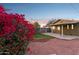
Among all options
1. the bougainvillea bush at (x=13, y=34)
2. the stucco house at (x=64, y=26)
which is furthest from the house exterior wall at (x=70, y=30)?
the bougainvillea bush at (x=13, y=34)

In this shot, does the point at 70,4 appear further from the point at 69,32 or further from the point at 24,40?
the point at 24,40

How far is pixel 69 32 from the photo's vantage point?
9.26 feet

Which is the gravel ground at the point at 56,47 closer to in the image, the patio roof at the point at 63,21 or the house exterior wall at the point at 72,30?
the house exterior wall at the point at 72,30

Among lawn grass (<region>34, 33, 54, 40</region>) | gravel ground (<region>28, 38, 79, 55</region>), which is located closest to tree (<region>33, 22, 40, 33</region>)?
lawn grass (<region>34, 33, 54, 40</region>)

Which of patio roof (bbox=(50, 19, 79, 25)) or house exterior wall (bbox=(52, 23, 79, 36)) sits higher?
patio roof (bbox=(50, 19, 79, 25))

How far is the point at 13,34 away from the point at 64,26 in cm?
65

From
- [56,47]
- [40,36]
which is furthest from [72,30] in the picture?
[40,36]

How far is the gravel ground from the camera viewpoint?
9.11 feet

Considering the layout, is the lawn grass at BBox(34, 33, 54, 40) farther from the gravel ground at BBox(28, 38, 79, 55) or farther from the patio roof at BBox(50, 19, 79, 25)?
the patio roof at BBox(50, 19, 79, 25)

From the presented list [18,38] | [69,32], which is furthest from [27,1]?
[69,32]

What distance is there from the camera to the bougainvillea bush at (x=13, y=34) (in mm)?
2734

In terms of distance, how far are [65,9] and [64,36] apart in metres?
0.34

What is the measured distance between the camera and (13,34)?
2740 millimetres

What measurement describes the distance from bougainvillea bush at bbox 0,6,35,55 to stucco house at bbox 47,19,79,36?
12.3 inches
